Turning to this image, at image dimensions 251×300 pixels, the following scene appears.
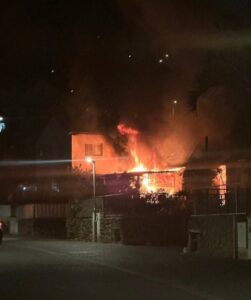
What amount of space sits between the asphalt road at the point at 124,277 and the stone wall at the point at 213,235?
855 mm

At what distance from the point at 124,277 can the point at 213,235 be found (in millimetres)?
7484

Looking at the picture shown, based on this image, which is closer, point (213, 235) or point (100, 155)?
point (213, 235)

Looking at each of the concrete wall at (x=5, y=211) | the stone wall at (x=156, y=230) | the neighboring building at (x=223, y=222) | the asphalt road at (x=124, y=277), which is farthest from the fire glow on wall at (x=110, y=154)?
the asphalt road at (x=124, y=277)

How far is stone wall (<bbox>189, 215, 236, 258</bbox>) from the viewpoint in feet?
71.6

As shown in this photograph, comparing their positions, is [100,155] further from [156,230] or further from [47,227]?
[156,230]

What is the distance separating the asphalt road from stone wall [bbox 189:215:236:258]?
2.80ft

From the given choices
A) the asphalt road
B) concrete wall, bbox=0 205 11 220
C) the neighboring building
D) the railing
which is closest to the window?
concrete wall, bbox=0 205 11 220

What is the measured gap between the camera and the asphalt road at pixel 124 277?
12838mm

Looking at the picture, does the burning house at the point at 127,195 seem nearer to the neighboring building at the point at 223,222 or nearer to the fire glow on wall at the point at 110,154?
the fire glow on wall at the point at 110,154

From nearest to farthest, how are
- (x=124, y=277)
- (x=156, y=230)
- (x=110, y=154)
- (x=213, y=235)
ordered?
1. (x=124, y=277)
2. (x=213, y=235)
3. (x=156, y=230)
4. (x=110, y=154)

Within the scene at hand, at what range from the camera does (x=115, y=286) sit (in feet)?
46.3

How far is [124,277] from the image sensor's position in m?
16.0

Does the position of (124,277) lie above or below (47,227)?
above

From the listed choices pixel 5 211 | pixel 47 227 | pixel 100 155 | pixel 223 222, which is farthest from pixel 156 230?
pixel 5 211
